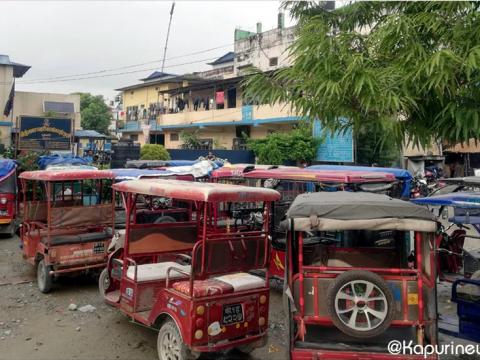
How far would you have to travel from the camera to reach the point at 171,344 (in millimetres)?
4500

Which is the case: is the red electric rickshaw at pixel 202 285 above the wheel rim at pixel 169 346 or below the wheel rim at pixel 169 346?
above

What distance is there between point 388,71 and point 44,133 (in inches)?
644

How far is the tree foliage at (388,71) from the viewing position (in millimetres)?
3277

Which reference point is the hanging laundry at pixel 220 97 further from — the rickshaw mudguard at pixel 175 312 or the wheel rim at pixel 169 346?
the wheel rim at pixel 169 346

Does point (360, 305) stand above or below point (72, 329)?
above

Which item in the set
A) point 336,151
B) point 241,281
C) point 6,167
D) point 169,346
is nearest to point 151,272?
point 169,346

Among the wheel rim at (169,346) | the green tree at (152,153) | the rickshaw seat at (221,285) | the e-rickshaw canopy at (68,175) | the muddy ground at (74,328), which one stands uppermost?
the green tree at (152,153)

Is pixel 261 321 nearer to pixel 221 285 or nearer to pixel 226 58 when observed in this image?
pixel 221 285

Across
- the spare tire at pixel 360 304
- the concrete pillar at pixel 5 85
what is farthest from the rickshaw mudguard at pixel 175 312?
the concrete pillar at pixel 5 85

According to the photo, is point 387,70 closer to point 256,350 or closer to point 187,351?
point 187,351

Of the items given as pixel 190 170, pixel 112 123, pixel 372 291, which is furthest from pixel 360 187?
pixel 112 123

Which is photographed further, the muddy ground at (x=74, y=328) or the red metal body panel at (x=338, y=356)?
the muddy ground at (x=74, y=328)

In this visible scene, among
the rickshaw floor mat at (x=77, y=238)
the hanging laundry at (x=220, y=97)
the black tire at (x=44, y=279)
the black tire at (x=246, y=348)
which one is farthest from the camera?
the hanging laundry at (x=220, y=97)

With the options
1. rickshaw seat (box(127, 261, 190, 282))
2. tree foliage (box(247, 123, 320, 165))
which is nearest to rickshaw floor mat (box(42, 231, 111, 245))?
rickshaw seat (box(127, 261, 190, 282))
